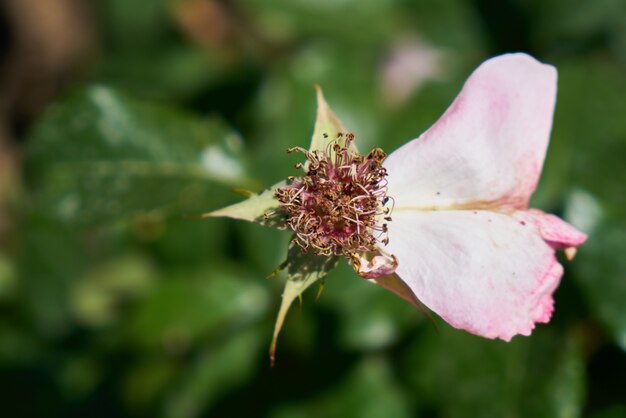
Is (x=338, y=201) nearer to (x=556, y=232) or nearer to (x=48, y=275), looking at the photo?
(x=556, y=232)

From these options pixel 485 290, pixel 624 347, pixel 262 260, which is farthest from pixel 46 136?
pixel 624 347

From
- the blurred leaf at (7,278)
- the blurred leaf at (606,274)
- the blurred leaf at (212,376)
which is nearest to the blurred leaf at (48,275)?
the blurred leaf at (7,278)

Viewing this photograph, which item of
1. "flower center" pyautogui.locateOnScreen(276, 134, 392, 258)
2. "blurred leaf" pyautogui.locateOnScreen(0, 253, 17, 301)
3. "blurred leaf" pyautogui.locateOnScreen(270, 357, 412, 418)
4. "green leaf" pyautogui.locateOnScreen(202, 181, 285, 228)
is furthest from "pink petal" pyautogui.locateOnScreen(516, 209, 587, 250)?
"blurred leaf" pyautogui.locateOnScreen(0, 253, 17, 301)

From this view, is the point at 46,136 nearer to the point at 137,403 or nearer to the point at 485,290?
the point at 137,403

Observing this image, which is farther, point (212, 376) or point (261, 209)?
point (212, 376)

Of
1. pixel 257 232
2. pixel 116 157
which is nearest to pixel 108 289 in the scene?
pixel 257 232

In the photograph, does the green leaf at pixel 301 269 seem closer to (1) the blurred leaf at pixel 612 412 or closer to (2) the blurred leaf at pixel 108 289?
(1) the blurred leaf at pixel 612 412
